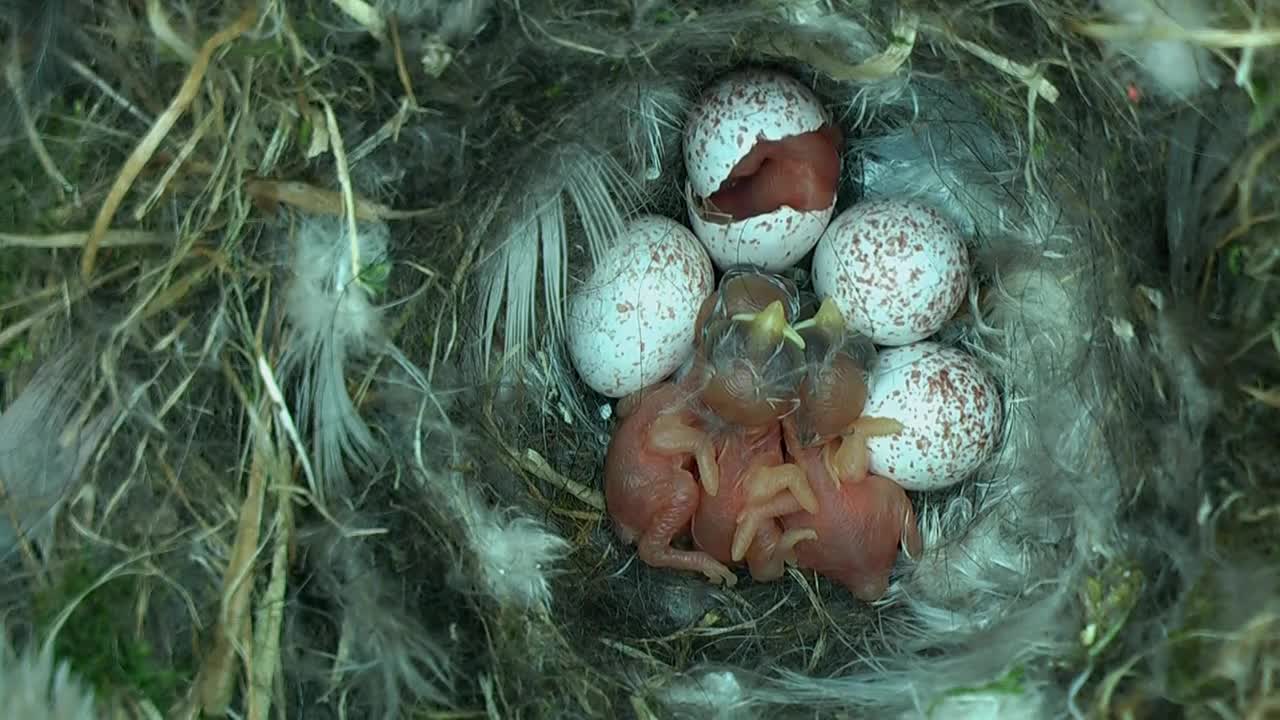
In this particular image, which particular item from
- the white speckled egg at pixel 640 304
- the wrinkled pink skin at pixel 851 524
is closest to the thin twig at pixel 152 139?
the white speckled egg at pixel 640 304

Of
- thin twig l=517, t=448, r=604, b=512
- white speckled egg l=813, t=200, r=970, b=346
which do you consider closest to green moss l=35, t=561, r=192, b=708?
thin twig l=517, t=448, r=604, b=512

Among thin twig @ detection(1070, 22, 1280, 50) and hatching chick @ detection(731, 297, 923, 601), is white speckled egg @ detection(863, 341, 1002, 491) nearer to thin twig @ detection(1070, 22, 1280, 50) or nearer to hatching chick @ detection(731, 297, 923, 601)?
hatching chick @ detection(731, 297, 923, 601)

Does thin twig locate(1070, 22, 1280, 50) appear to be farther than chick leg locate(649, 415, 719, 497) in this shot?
No

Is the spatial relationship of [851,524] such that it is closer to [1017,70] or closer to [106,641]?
[1017,70]

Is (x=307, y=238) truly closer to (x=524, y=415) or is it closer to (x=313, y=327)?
(x=313, y=327)

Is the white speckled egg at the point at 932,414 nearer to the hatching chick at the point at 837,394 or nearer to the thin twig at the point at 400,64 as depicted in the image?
the hatching chick at the point at 837,394

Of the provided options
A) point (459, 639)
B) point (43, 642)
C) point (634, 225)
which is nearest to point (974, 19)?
point (634, 225)

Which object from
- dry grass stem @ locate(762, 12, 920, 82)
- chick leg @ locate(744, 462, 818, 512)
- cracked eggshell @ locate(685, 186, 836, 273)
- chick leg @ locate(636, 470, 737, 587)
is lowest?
chick leg @ locate(636, 470, 737, 587)
